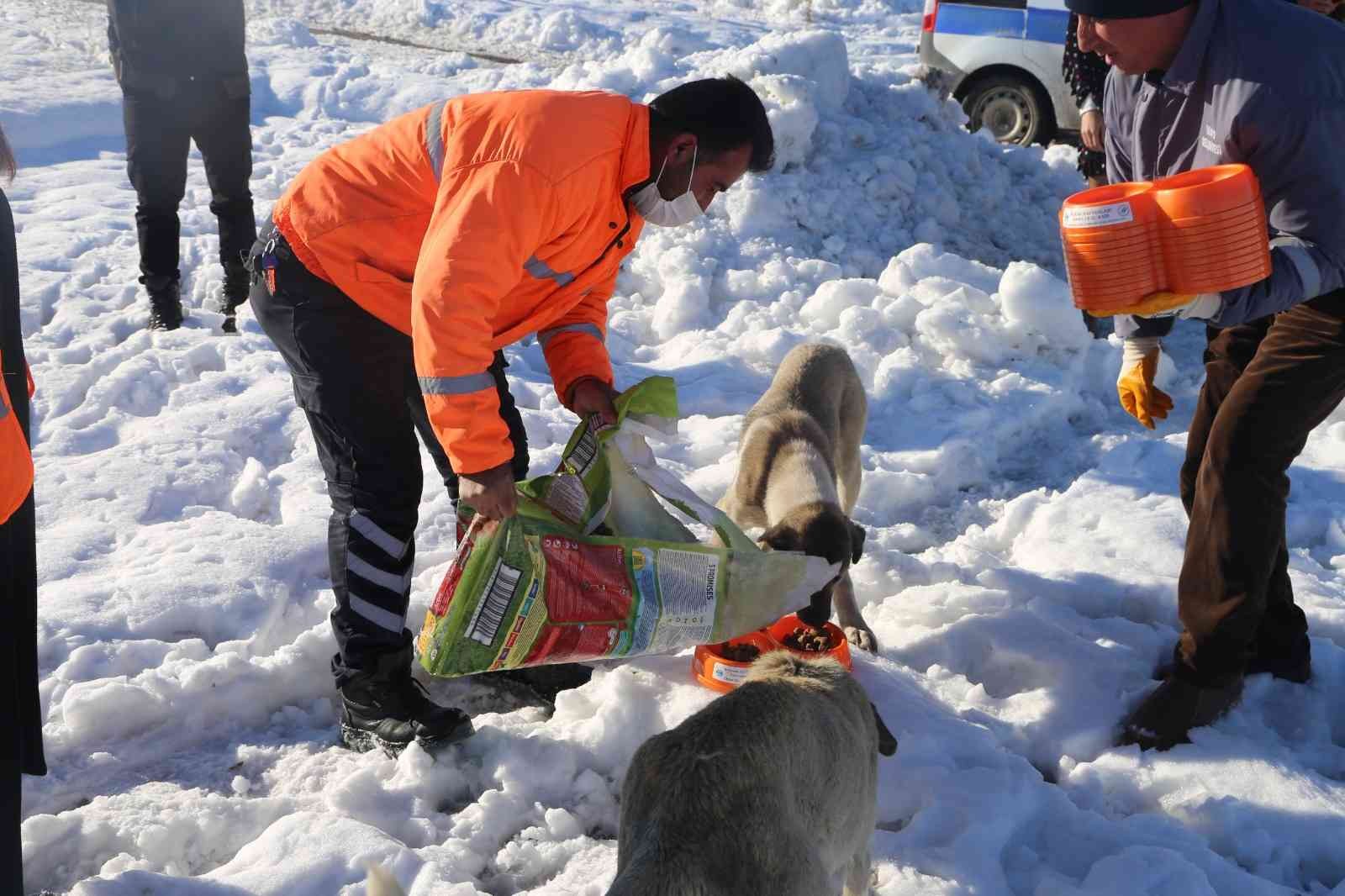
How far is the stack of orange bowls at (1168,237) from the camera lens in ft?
9.62

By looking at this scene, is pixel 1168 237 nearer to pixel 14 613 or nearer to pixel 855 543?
pixel 855 543

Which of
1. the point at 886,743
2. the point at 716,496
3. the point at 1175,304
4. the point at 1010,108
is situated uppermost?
the point at 1175,304

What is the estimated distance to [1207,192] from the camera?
2.92 meters

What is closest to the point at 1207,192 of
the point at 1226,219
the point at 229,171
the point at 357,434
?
the point at 1226,219

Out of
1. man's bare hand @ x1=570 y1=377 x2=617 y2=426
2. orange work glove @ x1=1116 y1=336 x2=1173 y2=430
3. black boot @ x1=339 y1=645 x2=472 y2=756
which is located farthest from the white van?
black boot @ x1=339 y1=645 x2=472 y2=756

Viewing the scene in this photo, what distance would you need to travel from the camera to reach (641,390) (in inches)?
136

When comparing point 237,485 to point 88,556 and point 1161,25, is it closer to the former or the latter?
point 88,556

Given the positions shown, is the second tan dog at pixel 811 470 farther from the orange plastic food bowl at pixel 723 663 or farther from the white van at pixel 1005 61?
the white van at pixel 1005 61

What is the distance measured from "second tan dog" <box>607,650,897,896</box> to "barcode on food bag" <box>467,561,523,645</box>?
0.66m

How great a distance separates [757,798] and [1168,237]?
1.91 meters

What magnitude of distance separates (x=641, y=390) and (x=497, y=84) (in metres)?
9.54

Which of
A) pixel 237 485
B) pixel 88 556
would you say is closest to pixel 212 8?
pixel 237 485

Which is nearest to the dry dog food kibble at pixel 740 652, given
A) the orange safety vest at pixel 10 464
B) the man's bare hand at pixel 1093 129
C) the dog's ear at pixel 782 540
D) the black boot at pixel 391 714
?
the dog's ear at pixel 782 540

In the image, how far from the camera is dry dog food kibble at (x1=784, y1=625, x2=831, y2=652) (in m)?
3.99
